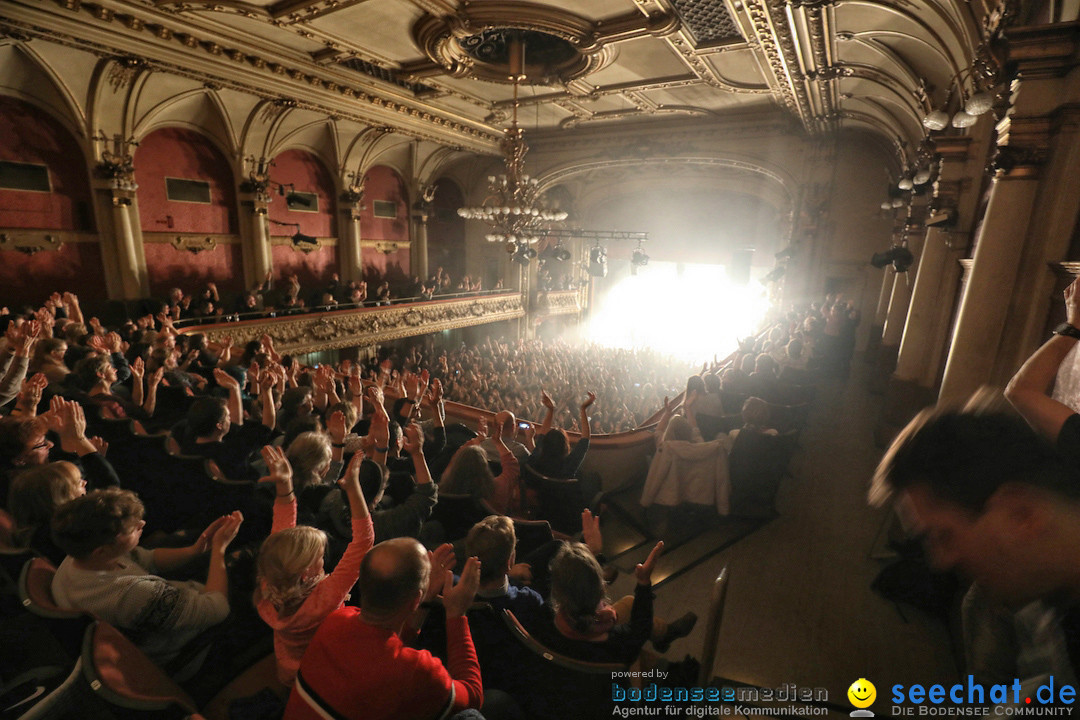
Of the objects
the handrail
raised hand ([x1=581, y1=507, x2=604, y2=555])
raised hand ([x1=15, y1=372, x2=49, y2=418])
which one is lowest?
the handrail

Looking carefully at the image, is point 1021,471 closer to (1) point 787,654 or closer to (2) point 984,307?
(1) point 787,654

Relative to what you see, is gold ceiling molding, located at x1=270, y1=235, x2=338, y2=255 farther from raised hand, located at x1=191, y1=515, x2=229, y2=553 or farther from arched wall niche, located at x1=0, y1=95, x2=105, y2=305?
raised hand, located at x1=191, y1=515, x2=229, y2=553

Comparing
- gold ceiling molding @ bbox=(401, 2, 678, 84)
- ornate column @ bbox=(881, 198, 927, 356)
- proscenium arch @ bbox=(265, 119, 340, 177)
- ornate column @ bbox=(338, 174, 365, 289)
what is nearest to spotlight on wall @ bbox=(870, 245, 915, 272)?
ornate column @ bbox=(881, 198, 927, 356)

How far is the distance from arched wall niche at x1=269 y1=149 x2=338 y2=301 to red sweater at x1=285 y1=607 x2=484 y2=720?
12.2m

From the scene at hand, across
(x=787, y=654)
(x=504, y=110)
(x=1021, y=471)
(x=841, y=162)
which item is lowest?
(x=787, y=654)

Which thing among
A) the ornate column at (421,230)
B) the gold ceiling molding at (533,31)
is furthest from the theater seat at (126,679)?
the ornate column at (421,230)

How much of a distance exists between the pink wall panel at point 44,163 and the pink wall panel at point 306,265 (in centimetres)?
405

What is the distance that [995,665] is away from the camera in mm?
1798

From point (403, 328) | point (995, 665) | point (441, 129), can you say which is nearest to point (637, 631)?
point (995, 665)

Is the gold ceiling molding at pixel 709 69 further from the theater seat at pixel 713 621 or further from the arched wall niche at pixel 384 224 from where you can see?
the arched wall niche at pixel 384 224

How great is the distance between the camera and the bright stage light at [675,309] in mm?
19281

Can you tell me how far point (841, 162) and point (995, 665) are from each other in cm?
1322

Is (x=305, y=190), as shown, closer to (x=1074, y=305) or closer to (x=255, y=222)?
(x=255, y=222)

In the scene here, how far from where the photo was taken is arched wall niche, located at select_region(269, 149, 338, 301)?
1296 cm
